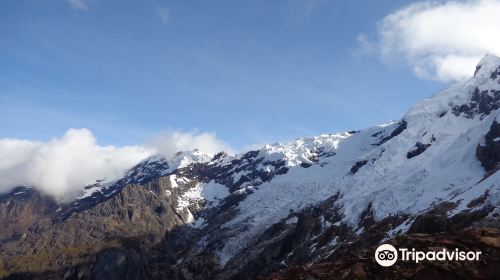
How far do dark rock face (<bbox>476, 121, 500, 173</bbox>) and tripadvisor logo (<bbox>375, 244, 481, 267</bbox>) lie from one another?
370ft

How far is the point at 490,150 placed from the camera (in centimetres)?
16588

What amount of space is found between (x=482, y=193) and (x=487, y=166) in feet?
131

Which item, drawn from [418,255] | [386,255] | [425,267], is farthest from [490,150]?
[386,255]

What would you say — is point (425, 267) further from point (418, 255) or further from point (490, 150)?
point (490, 150)

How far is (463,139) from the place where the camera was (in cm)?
19262

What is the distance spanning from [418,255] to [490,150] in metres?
131

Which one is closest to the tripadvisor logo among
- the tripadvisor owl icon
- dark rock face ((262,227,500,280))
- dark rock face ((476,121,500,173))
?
the tripadvisor owl icon

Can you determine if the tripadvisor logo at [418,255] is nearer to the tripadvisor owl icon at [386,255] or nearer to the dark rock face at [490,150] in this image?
the tripadvisor owl icon at [386,255]

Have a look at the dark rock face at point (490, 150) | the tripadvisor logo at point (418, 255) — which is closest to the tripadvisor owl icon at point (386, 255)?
the tripadvisor logo at point (418, 255)

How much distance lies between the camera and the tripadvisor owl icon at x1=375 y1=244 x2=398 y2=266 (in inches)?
1940

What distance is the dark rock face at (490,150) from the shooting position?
158250 mm

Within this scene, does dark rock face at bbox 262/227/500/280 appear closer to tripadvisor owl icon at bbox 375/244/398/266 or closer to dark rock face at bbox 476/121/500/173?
tripadvisor owl icon at bbox 375/244/398/266

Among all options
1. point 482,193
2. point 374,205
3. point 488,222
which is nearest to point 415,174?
point 374,205

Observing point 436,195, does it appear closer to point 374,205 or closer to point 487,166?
point 487,166
